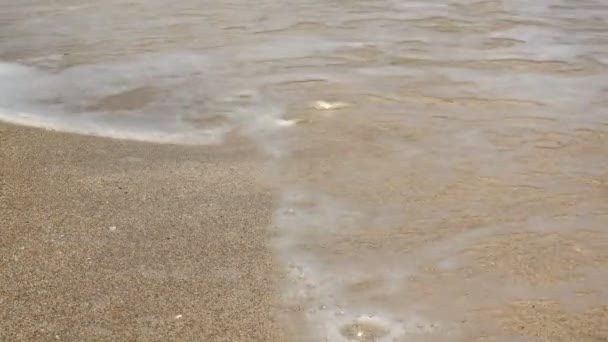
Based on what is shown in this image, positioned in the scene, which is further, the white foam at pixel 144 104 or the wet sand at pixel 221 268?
the white foam at pixel 144 104

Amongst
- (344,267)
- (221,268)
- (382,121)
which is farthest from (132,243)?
(382,121)

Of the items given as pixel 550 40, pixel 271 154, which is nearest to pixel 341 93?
pixel 271 154

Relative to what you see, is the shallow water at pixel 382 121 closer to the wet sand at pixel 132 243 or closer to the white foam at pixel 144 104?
the white foam at pixel 144 104

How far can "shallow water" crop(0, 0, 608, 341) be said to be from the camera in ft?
10.1

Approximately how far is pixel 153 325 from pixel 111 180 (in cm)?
128

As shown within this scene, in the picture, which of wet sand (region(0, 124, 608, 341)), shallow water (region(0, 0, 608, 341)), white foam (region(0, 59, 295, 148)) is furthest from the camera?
white foam (region(0, 59, 295, 148))

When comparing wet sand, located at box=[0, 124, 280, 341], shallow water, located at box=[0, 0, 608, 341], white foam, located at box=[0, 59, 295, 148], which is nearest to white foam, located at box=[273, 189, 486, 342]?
shallow water, located at box=[0, 0, 608, 341]

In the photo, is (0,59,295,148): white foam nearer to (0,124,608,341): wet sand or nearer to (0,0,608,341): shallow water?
(0,0,608,341): shallow water

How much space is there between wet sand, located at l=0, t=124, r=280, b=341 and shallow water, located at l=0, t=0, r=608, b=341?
164 millimetres

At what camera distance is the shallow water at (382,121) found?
3.06 m

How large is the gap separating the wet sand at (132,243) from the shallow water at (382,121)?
0.54 ft

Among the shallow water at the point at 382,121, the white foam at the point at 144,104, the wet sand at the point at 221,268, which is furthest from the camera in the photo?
the white foam at the point at 144,104

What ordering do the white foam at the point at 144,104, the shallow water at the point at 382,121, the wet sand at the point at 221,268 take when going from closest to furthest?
the wet sand at the point at 221,268, the shallow water at the point at 382,121, the white foam at the point at 144,104

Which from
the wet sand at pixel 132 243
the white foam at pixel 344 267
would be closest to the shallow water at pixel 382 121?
the white foam at pixel 344 267
